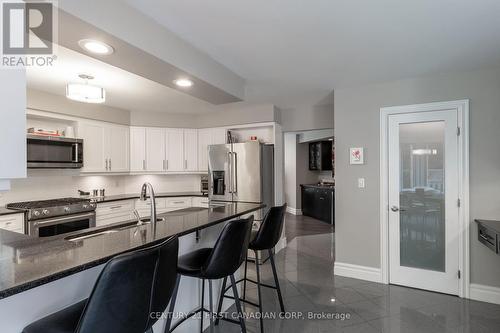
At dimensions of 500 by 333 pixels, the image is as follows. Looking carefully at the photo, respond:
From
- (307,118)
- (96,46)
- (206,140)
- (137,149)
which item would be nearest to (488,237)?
(307,118)

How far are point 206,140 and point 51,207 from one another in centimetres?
264

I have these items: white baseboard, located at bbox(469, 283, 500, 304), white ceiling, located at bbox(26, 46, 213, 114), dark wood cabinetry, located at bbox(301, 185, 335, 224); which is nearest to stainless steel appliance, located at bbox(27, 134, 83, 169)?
white ceiling, located at bbox(26, 46, 213, 114)

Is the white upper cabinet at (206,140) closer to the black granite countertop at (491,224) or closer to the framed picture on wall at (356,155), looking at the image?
the framed picture on wall at (356,155)

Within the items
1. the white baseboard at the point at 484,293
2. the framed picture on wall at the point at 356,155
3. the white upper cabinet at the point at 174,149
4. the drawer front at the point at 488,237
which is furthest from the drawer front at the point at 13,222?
the white baseboard at the point at 484,293

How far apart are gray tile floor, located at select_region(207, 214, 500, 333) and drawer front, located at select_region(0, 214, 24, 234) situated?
8.69 feet

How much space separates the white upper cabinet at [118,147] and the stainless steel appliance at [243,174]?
152 cm

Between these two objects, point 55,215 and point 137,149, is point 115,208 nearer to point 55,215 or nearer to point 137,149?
point 55,215

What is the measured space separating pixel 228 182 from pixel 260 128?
1.18 meters

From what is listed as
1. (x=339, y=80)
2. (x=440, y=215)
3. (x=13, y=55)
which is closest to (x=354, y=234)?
(x=440, y=215)

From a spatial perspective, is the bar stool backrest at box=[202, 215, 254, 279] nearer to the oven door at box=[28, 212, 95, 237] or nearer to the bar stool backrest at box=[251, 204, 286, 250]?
the bar stool backrest at box=[251, 204, 286, 250]

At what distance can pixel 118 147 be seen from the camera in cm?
458

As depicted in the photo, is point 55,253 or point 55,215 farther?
point 55,215

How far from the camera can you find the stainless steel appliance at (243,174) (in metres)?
4.15

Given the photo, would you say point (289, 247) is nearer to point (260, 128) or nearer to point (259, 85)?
point (260, 128)
